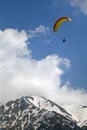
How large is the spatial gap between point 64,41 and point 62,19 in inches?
302

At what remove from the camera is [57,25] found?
11300 centimetres

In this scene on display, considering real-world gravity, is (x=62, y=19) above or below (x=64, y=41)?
above

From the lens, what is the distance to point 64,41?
109 meters

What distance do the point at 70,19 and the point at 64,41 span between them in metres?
7.47

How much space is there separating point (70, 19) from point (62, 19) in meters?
5.24

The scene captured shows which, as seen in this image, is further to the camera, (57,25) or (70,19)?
(57,25)

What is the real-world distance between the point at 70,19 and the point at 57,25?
7.94 m

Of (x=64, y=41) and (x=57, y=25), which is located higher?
(x=57, y=25)

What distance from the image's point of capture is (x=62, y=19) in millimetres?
110812

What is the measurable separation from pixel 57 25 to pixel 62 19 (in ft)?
10.5

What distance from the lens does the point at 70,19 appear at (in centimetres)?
10612
